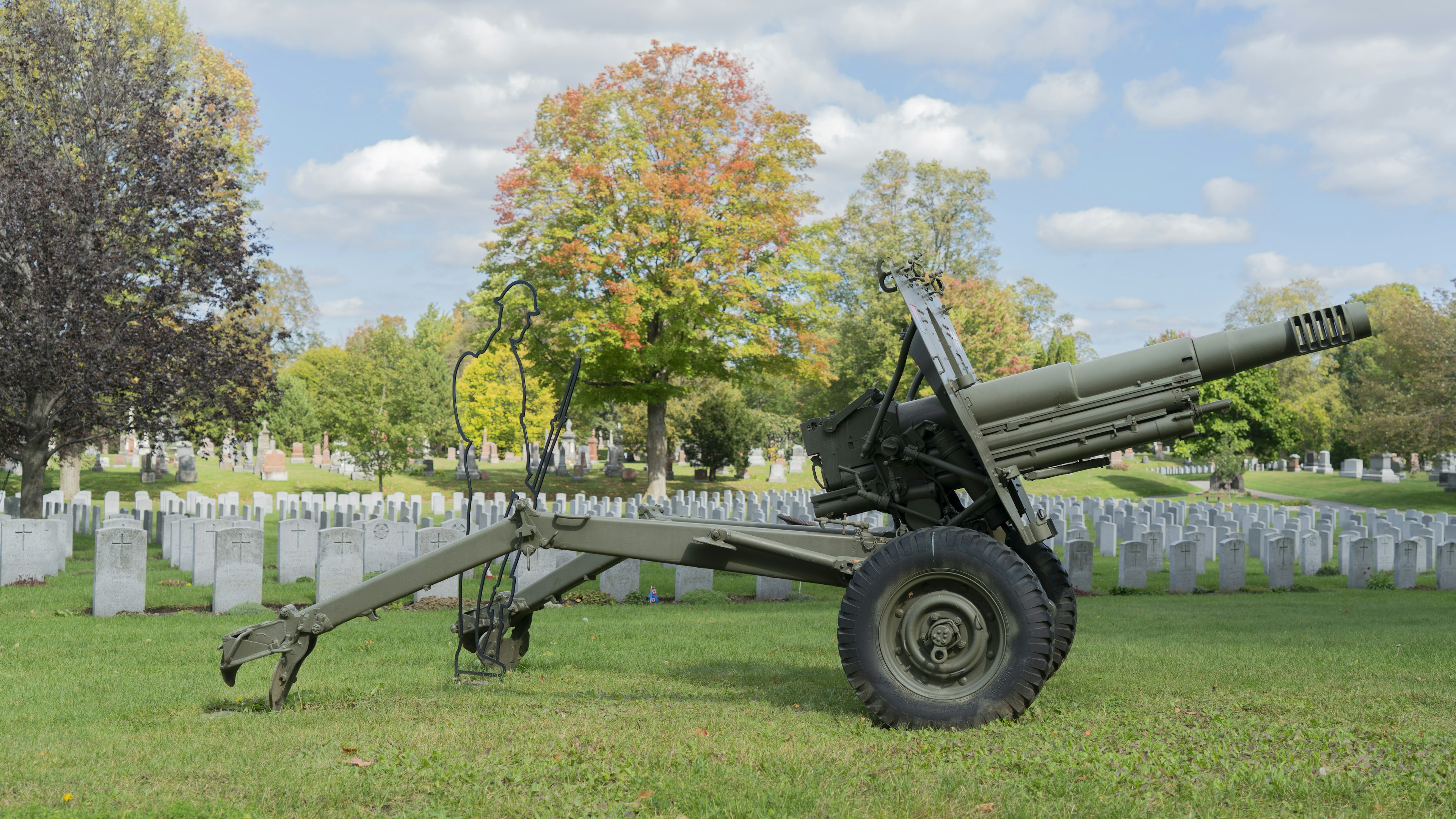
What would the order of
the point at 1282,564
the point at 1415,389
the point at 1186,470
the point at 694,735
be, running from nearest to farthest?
the point at 694,735 < the point at 1282,564 < the point at 1415,389 < the point at 1186,470

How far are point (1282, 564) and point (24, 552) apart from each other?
18442 millimetres

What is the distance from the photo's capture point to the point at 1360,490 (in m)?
45.7

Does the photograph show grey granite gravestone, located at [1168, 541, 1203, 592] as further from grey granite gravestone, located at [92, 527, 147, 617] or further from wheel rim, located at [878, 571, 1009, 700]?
grey granite gravestone, located at [92, 527, 147, 617]

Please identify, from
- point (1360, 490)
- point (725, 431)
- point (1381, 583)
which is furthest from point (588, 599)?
point (1360, 490)

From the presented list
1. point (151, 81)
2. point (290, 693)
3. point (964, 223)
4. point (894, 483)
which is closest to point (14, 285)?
point (151, 81)

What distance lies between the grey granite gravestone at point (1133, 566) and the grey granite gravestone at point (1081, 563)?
669mm

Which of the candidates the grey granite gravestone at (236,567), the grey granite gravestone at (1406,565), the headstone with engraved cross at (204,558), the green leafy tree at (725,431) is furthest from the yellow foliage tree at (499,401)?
the grey granite gravestone at (1406,565)

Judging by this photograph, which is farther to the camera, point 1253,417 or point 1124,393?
point 1253,417

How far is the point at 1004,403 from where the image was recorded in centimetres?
618

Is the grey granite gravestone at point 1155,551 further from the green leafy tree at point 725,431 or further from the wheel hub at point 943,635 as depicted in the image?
the green leafy tree at point 725,431

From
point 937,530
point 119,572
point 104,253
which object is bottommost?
point 119,572

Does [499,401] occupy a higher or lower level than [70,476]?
higher

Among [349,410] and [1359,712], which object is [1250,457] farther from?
[1359,712]

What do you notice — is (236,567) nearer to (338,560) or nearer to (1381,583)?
(338,560)
